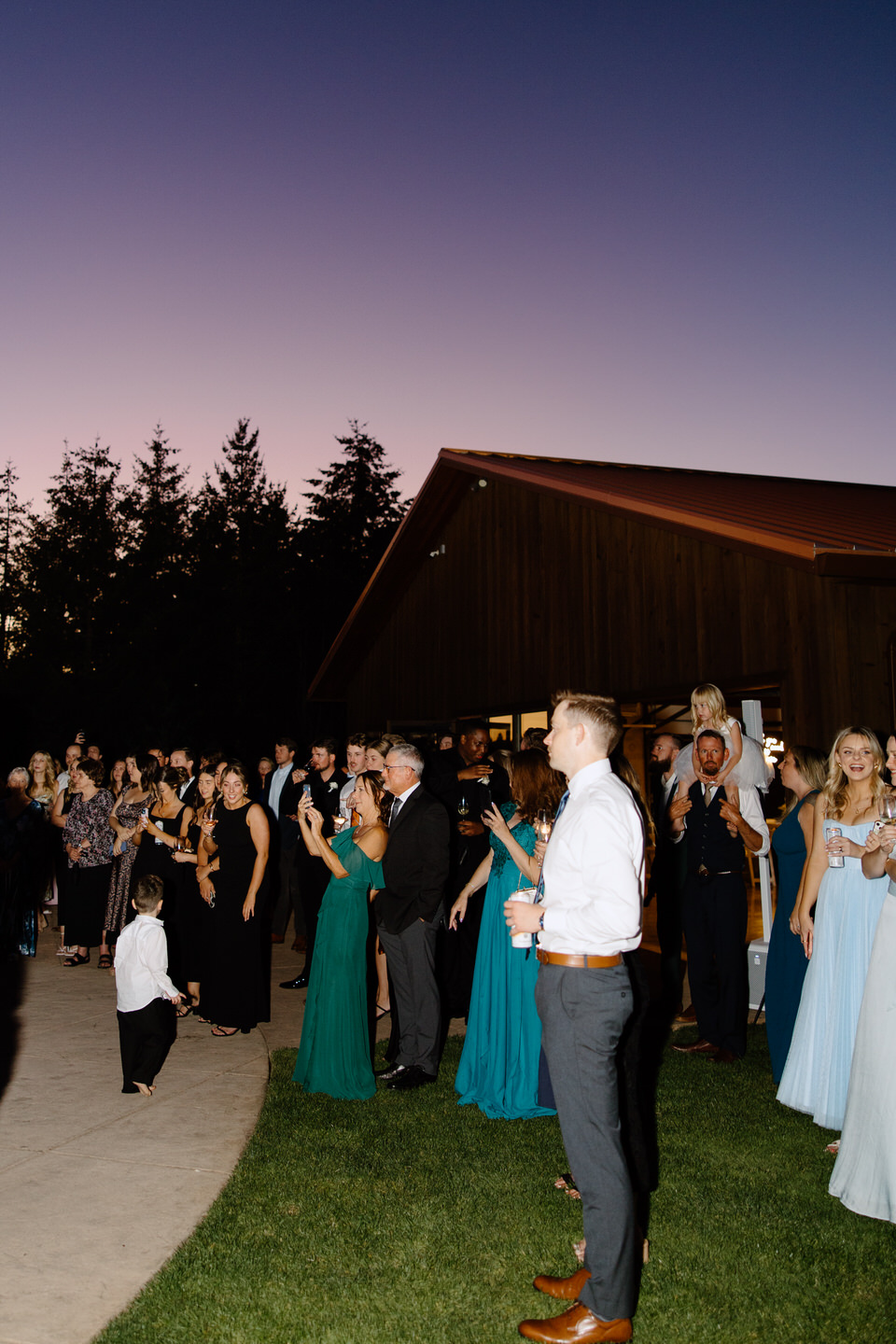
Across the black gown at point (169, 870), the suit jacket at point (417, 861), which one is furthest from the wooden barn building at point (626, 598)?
the black gown at point (169, 870)

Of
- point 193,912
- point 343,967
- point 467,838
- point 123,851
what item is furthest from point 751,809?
point 123,851

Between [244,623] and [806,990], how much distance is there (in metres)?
35.6

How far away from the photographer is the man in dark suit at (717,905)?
6.33 metres

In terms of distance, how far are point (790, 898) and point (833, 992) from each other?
119 cm

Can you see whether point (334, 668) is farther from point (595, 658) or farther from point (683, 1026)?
point (683, 1026)

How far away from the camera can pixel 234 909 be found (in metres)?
6.95

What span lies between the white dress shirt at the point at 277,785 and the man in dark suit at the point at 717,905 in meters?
5.27

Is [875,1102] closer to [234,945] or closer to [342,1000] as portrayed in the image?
[342,1000]

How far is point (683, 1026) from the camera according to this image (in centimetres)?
722

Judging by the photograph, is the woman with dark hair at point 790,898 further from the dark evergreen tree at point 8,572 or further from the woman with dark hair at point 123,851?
the dark evergreen tree at point 8,572

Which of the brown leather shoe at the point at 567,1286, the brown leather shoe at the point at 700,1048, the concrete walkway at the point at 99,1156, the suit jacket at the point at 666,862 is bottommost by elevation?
the brown leather shoe at the point at 700,1048

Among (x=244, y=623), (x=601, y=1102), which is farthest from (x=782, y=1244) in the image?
(x=244, y=623)

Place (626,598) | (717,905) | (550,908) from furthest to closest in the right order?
1. (626,598)
2. (717,905)
3. (550,908)

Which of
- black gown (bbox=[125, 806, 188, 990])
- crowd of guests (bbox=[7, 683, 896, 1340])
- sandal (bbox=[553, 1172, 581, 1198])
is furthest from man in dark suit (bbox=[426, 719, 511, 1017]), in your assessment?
sandal (bbox=[553, 1172, 581, 1198])
